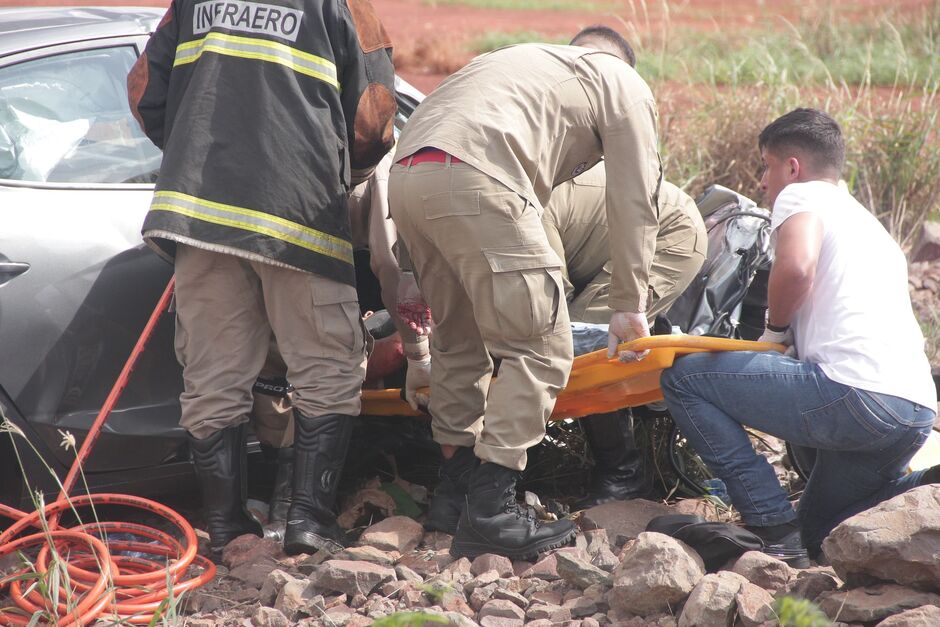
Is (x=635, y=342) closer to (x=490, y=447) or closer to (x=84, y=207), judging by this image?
(x=490, y=447)

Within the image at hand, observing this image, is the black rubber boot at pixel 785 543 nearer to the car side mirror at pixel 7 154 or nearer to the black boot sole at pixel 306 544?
the black boot sole at pixel 306 544

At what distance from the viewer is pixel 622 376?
10.6ft

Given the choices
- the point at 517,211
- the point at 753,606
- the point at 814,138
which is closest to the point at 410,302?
the point at 517,211

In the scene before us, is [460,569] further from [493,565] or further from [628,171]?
[628,171]

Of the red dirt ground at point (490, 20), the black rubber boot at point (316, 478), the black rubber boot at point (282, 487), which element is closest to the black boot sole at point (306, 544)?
the black rubber boot at point (316, 478)

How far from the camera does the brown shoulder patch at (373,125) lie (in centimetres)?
318

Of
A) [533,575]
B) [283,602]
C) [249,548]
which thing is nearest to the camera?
[283,602]

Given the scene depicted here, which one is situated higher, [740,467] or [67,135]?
[67,135]

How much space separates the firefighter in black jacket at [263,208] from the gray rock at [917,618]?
1.63 metres

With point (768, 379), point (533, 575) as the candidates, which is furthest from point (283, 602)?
point (768, 379)

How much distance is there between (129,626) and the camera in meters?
2.65

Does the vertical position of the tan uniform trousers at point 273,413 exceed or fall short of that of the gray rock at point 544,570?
it exceeds it

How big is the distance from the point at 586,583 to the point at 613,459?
3.15 feet

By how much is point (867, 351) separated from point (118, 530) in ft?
7.50
